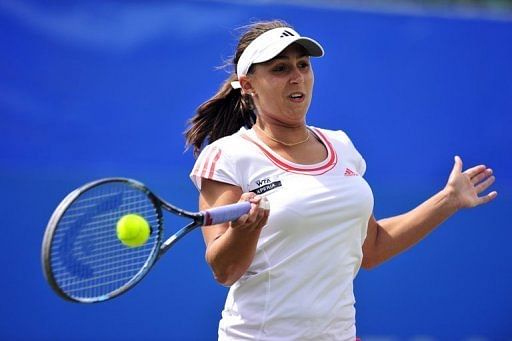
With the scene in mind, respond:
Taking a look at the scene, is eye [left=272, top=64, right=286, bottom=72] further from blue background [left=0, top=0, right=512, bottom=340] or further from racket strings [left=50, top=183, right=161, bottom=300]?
blue background [left=0, top=0, right=512, bottom=340]

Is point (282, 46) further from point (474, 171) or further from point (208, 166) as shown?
point (474, 171)

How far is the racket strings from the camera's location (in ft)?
9.82

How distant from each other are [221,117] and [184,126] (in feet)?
7.59

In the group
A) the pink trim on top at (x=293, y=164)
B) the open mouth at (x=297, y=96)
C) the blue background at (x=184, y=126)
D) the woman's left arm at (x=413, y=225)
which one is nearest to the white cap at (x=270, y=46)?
the open mouth at (x=297, y=96)

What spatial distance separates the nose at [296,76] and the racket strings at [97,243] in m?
0.63

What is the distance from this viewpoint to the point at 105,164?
5.81m

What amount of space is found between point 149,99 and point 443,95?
74.5 inches

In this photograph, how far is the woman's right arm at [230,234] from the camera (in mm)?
2994

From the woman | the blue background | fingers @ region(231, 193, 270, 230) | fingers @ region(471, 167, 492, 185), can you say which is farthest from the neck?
the blue background

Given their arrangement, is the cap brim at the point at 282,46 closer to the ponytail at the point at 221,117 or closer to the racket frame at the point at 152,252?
the ponytail at the point at 221,117

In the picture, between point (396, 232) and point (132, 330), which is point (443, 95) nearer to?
point (132, 330)

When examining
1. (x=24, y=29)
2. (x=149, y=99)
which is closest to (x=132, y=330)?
(x=149, y=99)

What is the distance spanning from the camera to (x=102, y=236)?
10.5ft

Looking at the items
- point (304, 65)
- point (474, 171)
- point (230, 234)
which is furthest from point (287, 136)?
point (474, 171)
